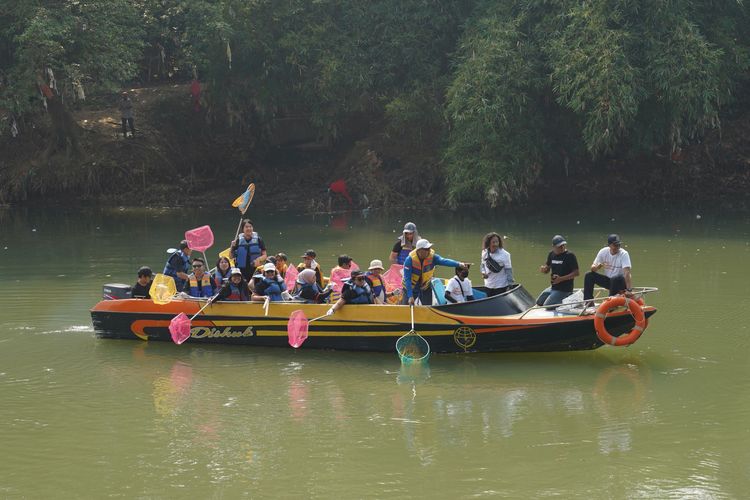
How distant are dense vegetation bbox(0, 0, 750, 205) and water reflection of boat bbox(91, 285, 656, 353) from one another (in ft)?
44.0

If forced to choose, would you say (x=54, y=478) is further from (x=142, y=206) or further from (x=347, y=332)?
(x=142, y=206)

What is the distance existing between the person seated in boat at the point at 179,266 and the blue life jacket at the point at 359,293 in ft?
9.57

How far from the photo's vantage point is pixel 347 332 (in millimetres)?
14703

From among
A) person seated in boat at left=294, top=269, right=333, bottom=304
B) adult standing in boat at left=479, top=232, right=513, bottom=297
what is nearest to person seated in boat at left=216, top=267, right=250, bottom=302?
person seated in boat at left=294, top=269, right=333, bottom=304

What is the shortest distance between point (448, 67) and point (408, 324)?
18.6 m

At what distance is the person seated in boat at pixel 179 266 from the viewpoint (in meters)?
16.2

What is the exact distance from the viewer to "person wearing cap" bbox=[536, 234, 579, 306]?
14391 millimetres

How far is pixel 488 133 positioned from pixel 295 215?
238 inches

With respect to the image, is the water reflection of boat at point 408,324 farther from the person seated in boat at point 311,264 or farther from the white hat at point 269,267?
the person seated in boat at point 311,264

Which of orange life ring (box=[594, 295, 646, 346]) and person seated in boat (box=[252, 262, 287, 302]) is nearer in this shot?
orange life ring (box=[594, 295, 646, 346])

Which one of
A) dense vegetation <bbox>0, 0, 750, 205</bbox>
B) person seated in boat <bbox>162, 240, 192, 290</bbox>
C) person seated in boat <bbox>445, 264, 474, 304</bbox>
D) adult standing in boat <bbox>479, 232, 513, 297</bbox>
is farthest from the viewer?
dense vegetation <bbox>0, 0, 750, 205</bbox>

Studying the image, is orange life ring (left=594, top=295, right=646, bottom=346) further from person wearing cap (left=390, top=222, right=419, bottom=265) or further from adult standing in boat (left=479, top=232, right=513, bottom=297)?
person wearing cap (left=390, top=222, right=419, bottom=265)

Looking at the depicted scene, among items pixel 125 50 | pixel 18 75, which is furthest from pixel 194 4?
pixel 18 75

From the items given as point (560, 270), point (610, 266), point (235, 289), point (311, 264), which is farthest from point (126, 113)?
point (610, 266)
